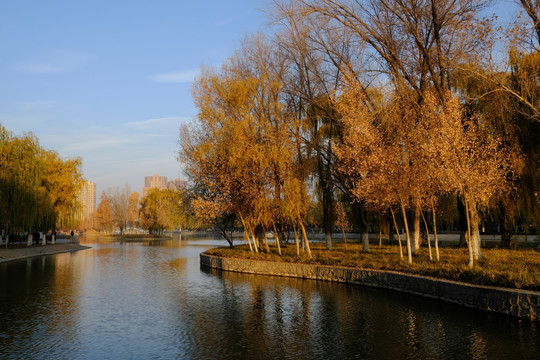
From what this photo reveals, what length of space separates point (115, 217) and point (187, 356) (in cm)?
11240

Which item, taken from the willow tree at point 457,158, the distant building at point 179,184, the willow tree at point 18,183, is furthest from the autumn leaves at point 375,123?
the willow tree at point 18,183

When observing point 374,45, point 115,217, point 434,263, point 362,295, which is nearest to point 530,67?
point 374,45

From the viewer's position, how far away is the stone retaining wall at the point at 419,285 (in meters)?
14.7

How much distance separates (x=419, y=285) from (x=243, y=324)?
8.51 m

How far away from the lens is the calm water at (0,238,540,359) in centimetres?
1128

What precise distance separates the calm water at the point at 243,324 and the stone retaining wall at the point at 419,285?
1.92 ft

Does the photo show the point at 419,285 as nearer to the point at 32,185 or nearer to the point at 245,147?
the point at 245,147

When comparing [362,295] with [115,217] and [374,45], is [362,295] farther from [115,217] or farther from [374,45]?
[115,217]

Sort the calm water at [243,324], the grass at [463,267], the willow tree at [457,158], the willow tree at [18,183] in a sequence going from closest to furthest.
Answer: the calm water at [243,324] < the grass at [463,267] < the willow tree at [457,158] < the willow tree at [18,183]

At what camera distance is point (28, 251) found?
44.3 meters

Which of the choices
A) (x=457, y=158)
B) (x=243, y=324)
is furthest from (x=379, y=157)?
(x=243, y=324)

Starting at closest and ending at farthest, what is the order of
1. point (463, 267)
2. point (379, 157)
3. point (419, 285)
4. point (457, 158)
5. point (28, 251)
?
point (419, 285)
point (463, 267)
point (457, 158)
point (379, 157)
point (28, 251)

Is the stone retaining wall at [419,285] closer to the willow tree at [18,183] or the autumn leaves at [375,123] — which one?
the autumn leaves at [375,123]

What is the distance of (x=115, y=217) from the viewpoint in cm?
11719
